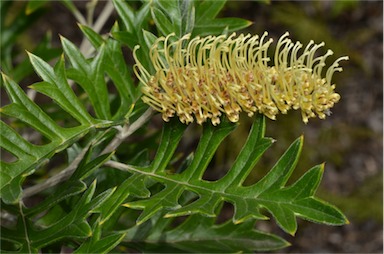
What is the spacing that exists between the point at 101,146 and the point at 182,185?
271mm

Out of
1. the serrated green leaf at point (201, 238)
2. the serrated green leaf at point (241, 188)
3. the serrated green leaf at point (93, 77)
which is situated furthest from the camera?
the serrated green leaf at point (201, 238)

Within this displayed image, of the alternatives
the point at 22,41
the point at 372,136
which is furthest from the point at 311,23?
the point at 22,41

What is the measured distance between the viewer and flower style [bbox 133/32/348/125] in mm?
914

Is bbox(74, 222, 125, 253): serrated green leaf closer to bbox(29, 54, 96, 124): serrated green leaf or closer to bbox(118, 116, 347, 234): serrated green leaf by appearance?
bbox(118, 116, 347, 234): serrated green leaf

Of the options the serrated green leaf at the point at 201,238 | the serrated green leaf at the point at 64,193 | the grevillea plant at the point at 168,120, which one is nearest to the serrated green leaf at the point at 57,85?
the grevillea plant at the point at 168,120

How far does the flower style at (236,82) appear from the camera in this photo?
914 mm

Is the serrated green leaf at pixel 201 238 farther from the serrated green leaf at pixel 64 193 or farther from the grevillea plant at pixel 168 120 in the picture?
the serrated green leaf at pixel 64 193

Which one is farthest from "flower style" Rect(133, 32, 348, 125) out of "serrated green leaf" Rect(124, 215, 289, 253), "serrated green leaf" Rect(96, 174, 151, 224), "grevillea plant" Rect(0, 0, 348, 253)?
"serrated green leaf" Rect(124, 215, 289, 253)

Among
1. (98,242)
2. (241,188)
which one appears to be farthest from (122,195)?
(241,188)

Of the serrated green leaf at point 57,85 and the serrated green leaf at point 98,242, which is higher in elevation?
the serrated green leaf at point 57,85

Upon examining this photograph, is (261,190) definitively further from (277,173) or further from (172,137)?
(172,137)

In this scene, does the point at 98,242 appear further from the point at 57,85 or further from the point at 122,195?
the point at 57,85

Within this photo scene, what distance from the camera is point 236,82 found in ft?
3.01

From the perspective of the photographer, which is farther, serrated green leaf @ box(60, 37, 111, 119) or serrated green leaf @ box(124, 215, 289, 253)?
serrated green leaf @ box(124, 215, 289, 253)
